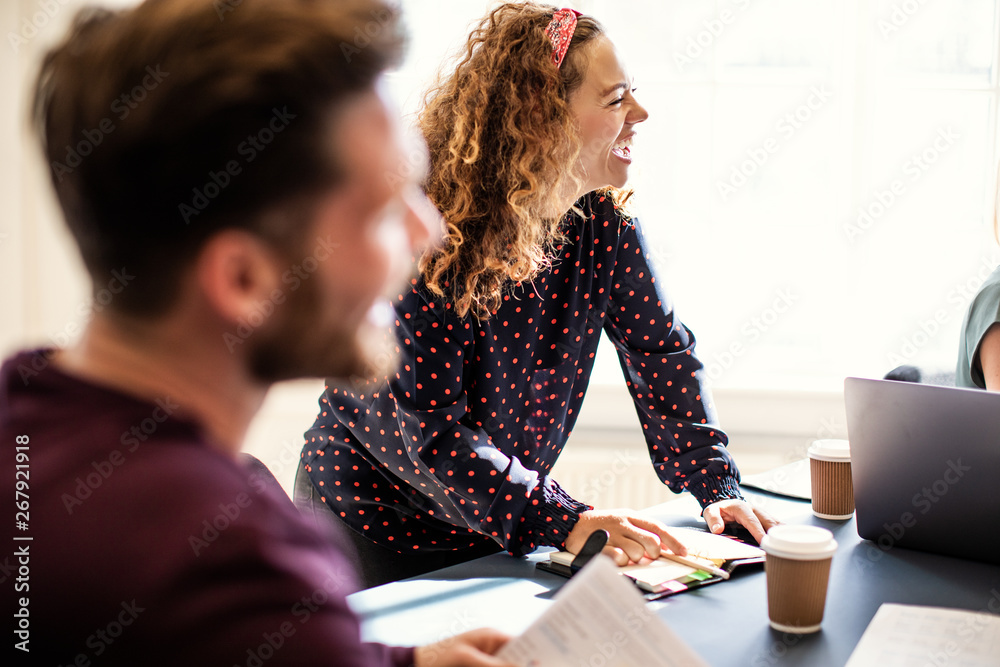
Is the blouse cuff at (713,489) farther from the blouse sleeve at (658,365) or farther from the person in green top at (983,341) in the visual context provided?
the person in green top at (983,341)

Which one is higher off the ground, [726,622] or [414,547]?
[726,622]

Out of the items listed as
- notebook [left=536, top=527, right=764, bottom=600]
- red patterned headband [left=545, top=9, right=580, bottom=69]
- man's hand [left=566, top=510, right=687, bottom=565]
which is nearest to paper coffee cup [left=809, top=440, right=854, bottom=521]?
notebook [left=536, top=527, right=764, bottom=600]

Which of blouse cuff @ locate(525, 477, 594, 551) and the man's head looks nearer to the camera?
the man's head

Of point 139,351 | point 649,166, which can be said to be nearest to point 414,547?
point 139,351

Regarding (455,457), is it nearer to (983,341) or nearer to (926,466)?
(926,466)

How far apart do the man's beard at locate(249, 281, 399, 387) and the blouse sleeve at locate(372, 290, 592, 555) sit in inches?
28.3

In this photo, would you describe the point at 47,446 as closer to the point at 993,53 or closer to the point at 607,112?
the point at 607,112

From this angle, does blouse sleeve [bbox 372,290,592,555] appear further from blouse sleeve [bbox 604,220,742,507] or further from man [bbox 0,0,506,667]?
man [bbox 0,0,506,667]

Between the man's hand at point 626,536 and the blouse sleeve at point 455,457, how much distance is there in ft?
0.08

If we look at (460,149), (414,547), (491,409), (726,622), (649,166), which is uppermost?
(460,149)

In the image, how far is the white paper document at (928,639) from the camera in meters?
0.90

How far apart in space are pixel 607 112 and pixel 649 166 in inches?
57.5

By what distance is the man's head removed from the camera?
51 cm

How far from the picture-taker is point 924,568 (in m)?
1.20
